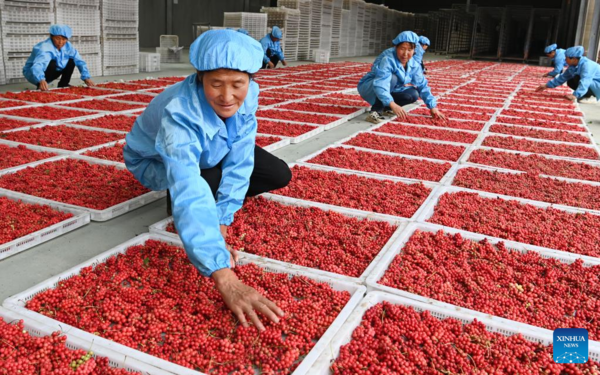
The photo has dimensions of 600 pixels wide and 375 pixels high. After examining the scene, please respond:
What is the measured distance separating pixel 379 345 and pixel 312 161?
2575 mm

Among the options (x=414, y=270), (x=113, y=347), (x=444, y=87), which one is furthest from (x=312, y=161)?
(x=444, y=87)

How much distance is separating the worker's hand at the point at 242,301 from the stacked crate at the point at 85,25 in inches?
354

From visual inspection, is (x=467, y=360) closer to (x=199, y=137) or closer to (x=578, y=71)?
(x=199, y=137)

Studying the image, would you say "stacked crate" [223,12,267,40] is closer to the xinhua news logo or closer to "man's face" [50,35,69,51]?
"man's face" [50,35,69,51]

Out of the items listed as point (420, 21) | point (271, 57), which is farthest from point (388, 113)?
point (420, 21)

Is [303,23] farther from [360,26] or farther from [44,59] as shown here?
[44,59]

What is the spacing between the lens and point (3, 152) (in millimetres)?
4129

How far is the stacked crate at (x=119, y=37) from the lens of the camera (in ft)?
33.9

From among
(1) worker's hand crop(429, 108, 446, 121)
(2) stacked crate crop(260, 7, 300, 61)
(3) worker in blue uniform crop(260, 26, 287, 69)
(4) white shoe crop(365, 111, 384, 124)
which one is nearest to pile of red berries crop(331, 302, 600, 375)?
(1) worker's hand crop(429, 108, 446, 121)

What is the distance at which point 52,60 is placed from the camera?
25.6ft

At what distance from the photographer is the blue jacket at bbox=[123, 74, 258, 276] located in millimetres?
1895

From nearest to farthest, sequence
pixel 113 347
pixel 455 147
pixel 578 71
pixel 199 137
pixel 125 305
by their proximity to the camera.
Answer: pixel 113 347, pixel 125 305, pixel 199 137, pixel 455 147, pixel 578 71

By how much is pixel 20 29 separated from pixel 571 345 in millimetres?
9363

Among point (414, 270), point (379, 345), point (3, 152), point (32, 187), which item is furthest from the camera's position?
point (3, 152)
